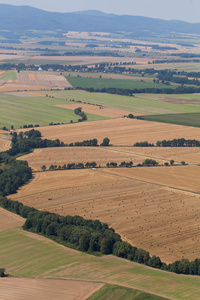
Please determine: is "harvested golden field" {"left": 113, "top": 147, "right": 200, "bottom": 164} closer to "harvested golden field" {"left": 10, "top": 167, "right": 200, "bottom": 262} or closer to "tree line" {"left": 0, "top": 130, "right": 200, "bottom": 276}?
"harvested golden field" {"left": 10, "top": 167, "right": 200, "bottom": 262}

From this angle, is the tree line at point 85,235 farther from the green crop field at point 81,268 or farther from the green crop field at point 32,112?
the green crop field at point 32,112

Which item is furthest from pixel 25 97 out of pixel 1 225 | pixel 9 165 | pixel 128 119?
pixel 1 225

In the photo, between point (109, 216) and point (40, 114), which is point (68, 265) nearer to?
point (109, 216)

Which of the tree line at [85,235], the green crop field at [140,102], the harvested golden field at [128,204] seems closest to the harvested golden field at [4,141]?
the harvested golden field at [128,204]

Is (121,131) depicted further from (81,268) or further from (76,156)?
(81,268)

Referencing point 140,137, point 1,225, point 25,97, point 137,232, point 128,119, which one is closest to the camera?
point 137,232

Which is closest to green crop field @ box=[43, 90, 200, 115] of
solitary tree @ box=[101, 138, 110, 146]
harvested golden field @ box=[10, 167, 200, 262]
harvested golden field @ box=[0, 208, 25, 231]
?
solitary tree @ box=[101, 138, 110, 146]
